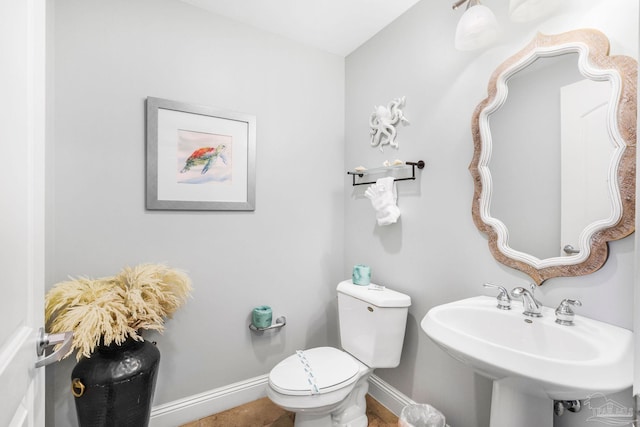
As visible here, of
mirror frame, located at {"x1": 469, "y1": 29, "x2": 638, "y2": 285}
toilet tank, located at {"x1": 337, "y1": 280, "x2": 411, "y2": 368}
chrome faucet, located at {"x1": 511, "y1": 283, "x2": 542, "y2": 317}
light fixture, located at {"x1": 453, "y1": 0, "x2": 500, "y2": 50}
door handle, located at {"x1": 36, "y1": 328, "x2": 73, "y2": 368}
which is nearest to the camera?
door handle, located at {"x1": 36, "y1": 328, "x2": 73, "y2": 368}

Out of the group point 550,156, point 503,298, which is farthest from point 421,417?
point 550,156

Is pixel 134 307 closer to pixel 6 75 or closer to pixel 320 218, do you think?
pixel 6 75

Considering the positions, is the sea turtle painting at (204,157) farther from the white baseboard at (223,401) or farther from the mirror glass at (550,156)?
the mirror glass at (550,156)

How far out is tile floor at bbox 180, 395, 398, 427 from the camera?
65.4 inches

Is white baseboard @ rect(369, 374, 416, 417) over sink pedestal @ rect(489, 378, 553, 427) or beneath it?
beneath

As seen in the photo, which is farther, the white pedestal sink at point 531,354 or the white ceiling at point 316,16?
the white ceiling at point 316,16

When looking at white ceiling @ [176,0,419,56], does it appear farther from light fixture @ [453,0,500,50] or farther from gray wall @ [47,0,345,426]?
light fixture @ [453,0,500,50]

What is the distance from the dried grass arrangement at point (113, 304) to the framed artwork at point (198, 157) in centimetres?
40

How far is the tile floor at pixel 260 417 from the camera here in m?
1.66

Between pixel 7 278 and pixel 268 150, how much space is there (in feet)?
4.88

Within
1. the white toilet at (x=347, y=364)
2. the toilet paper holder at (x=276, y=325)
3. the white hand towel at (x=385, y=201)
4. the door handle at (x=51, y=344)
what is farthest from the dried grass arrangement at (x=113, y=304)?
the white hand towel at (x=385, y=201)

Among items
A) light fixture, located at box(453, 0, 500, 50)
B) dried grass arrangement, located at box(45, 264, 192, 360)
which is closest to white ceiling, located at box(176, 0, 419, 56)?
light fixture, located at box(453, 0, 500, 50)

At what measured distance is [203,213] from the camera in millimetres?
1697

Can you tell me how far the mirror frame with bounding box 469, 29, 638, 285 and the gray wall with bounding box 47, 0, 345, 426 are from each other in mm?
1138
